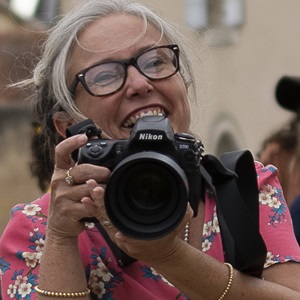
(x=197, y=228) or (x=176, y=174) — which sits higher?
(x=176, y=174)

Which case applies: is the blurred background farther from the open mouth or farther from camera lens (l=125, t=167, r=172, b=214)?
camera lens (l=125, t=167, r=172, b=214)

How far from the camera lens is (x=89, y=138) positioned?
2150 mm

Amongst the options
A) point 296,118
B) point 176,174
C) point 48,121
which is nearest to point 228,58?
point 296,118

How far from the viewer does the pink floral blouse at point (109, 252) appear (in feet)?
7.45

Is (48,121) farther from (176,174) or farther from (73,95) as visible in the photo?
(176,174)

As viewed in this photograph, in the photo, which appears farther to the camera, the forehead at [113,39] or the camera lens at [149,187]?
the forehead at [113,39]

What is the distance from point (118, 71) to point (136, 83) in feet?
0.17

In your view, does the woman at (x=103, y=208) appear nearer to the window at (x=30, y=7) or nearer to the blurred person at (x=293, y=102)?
the blurred person at (x=293, y=102)

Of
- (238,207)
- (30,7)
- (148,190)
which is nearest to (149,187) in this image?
(148,190)

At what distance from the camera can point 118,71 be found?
2.36 metres

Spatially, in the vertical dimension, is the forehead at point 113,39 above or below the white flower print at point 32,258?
above

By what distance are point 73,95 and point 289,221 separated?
526 millimetres

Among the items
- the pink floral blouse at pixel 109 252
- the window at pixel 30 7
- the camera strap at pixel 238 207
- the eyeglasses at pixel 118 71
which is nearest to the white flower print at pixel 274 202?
the pink floral blouse at pixel 109 252

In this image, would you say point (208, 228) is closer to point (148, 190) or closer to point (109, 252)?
point (109, 252)
